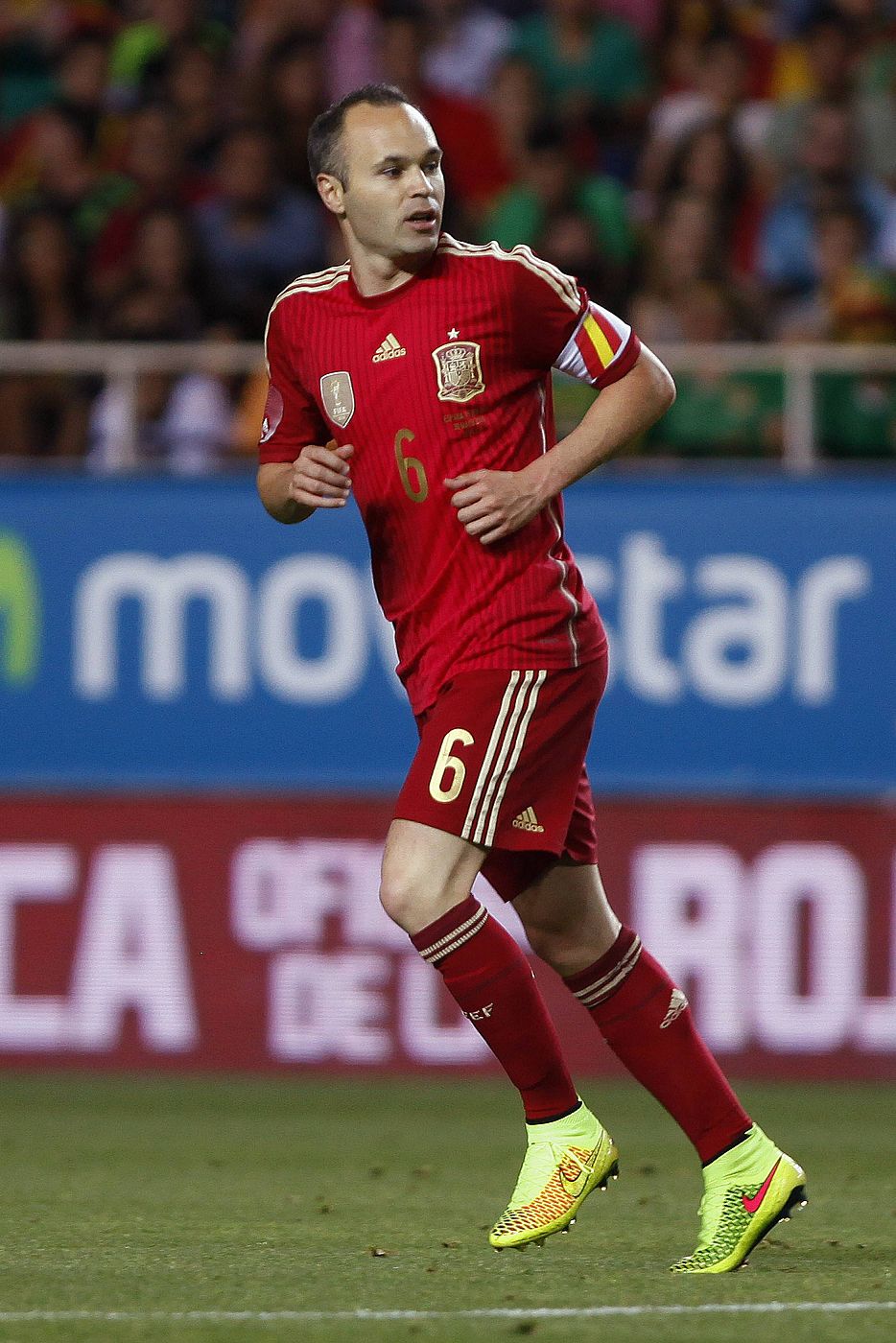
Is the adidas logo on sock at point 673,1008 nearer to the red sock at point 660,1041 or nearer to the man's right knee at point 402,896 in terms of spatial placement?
the red sock at point 660,1041

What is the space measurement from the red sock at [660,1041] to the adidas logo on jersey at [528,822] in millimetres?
339

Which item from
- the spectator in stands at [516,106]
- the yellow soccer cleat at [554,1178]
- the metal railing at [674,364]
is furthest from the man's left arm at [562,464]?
the spectator in stands at [516,106]

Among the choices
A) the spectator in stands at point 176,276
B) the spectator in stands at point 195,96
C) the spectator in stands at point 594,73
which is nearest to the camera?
the spectator in stands at point 176,276

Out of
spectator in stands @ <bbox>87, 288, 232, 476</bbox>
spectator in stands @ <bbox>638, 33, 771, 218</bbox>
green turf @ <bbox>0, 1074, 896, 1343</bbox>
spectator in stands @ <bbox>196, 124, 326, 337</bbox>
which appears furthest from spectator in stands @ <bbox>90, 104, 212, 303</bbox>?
green turf @ <bbox>0, 1074, 896, 1343</bbox>

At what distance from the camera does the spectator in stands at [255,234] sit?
9.62 meters

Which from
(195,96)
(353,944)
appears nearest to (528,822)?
(353,944)

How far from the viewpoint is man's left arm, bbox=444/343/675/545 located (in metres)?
4.45

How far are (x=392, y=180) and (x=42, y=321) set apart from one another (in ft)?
17.1

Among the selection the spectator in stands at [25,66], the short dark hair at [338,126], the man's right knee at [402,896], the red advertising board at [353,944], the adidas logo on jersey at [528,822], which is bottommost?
the red advertising board at [353,944]

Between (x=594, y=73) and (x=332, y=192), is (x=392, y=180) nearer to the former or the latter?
(x=332, y=192)

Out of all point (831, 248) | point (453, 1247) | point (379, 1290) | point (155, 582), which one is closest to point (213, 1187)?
point (453, 1247)

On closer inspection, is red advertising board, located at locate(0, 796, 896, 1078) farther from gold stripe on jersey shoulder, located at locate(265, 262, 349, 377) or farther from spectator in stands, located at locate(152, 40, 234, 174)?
gold stripe on jersey shoulder, located at locate(265, 262, 349, 377)

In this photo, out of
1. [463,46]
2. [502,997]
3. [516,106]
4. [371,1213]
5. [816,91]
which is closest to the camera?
[502,997]

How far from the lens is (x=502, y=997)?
4.53 meters
